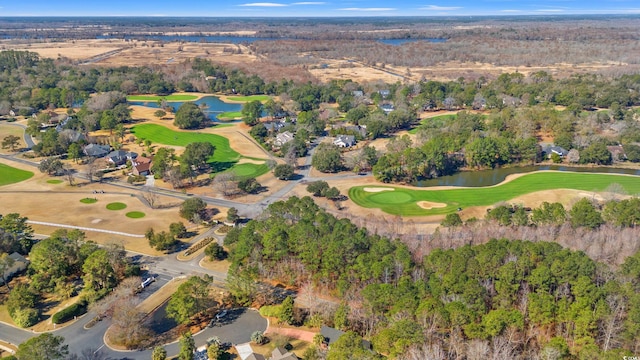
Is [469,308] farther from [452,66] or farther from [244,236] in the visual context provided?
[452,66]

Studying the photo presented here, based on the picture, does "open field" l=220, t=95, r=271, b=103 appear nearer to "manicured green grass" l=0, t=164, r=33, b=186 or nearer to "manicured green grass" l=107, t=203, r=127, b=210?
"manicured green grass" l=0, t=164, r=33, b=186

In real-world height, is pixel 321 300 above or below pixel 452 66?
below

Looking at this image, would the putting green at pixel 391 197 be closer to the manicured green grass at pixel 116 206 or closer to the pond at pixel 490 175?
the pond at pixel 490 175

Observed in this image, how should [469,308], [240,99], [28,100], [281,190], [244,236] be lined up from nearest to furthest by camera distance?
1. [469,308]
2. [244,236]
3. [281,190]
4. [28,100]
5. [240,99]

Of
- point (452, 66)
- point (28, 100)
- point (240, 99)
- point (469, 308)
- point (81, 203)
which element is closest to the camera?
point (469, 308)

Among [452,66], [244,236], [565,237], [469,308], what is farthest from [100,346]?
[452,66]

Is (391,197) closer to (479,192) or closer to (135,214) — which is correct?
(479,192)

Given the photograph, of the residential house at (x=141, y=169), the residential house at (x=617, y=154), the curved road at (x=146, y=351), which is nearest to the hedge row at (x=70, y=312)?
the curved road at (x=146, y=351)

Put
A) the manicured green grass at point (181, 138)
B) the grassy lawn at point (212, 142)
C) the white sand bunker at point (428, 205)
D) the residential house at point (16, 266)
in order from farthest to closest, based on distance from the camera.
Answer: the manicured green grass at point (181, 138) < the grassy lawn at point (212, 142) < the white sand bunker at point (428, 205) < the residential house at point (16, 266)
